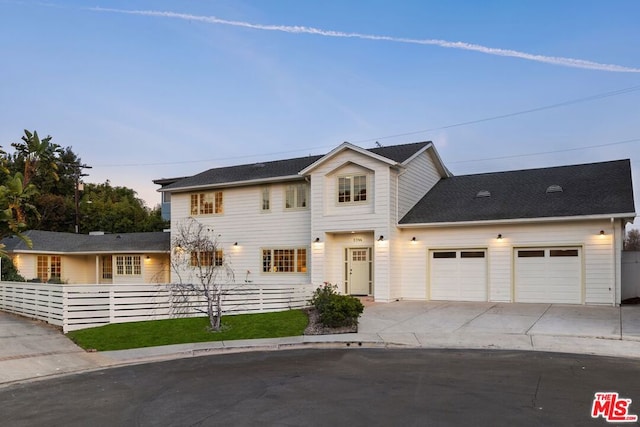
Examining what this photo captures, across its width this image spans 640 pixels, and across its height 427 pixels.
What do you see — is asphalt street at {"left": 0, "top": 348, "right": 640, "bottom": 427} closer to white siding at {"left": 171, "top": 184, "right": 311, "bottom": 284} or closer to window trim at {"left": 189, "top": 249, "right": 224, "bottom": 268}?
white siding at {"left": 171, "top": 184, "right": 311, "bottom": 284}

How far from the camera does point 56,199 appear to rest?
164 ft

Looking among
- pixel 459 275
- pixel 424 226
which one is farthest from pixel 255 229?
pixel 459 275

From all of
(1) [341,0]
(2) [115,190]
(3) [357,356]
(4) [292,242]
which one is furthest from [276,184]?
(2) [115,190]

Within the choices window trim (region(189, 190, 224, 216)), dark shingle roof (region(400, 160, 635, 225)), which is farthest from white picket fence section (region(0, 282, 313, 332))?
window trim (region(189, 190, 224, 216))

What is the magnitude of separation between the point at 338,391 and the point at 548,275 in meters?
13.4

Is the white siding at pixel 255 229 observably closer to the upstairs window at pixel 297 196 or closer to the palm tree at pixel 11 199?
the upstairs window at pixel 297 196

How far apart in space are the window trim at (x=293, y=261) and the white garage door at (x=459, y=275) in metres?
5.61

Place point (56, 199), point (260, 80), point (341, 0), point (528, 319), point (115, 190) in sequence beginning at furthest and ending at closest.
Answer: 1. point (115, 190)
2. point (56, 199)
3. point (260, 80)
4. point (341, 0)
5. point (528, 319)

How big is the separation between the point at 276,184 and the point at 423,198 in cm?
684

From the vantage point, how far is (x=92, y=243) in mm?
33188

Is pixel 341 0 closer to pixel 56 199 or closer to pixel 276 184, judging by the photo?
pixel 276 184

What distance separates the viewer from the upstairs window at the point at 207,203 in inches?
1032

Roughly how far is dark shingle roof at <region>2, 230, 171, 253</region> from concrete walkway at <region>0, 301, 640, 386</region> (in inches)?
524

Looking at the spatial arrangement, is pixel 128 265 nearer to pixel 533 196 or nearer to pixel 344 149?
pixel 344 149
